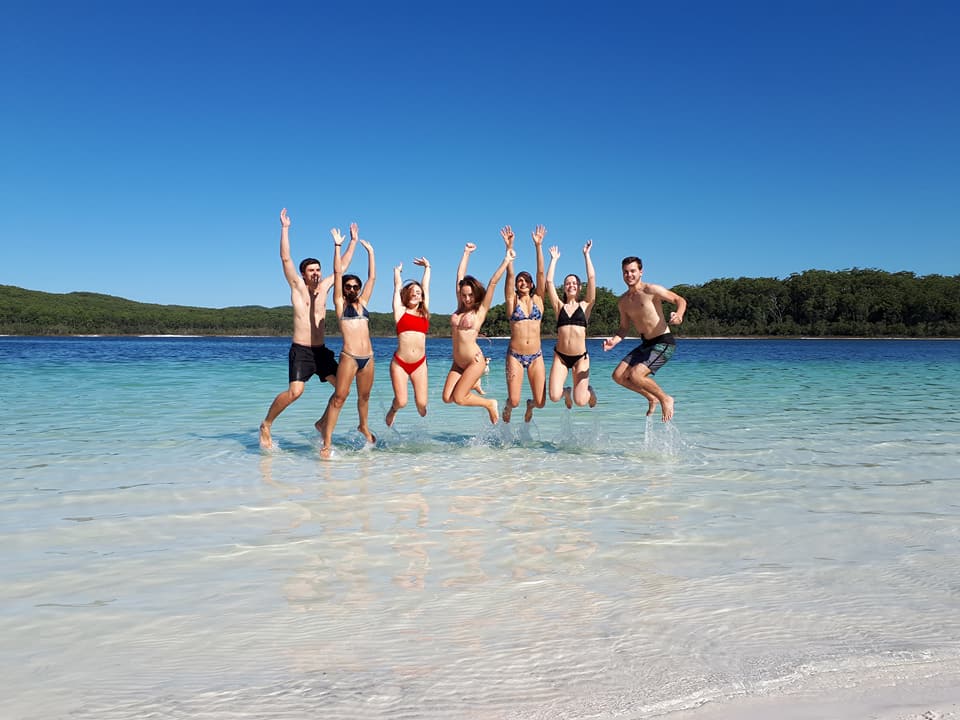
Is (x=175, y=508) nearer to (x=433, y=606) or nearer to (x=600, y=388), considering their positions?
(x=433, y=606)

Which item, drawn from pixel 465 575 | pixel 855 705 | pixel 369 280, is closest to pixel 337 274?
pixel 369 280

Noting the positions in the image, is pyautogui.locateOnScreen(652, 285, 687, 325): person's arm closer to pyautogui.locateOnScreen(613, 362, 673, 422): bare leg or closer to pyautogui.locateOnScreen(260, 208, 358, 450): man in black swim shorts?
pyautogui.locateOnScreen(613, 362, 673, 422): bare leg

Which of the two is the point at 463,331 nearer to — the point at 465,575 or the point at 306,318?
the point at 306,318

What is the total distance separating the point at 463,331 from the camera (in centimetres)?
1027

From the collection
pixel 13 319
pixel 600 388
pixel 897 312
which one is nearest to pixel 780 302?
pixel 897 312

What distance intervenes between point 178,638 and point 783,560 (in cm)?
387

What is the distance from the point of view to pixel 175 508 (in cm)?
702

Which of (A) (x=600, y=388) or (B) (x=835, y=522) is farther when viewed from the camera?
(A) (x=600, y=388)

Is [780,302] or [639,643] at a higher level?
[780,302]

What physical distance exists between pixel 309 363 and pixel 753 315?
14156 cm

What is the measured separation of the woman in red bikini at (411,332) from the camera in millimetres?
9875

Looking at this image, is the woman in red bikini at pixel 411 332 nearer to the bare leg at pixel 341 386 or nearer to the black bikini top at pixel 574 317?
the bare leg at pixel 341 386

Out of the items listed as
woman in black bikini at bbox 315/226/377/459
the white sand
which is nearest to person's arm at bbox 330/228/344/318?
woman in black bikini at bbox 315/226/377/459

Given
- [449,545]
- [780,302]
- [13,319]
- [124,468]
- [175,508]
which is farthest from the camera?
[13,319]
